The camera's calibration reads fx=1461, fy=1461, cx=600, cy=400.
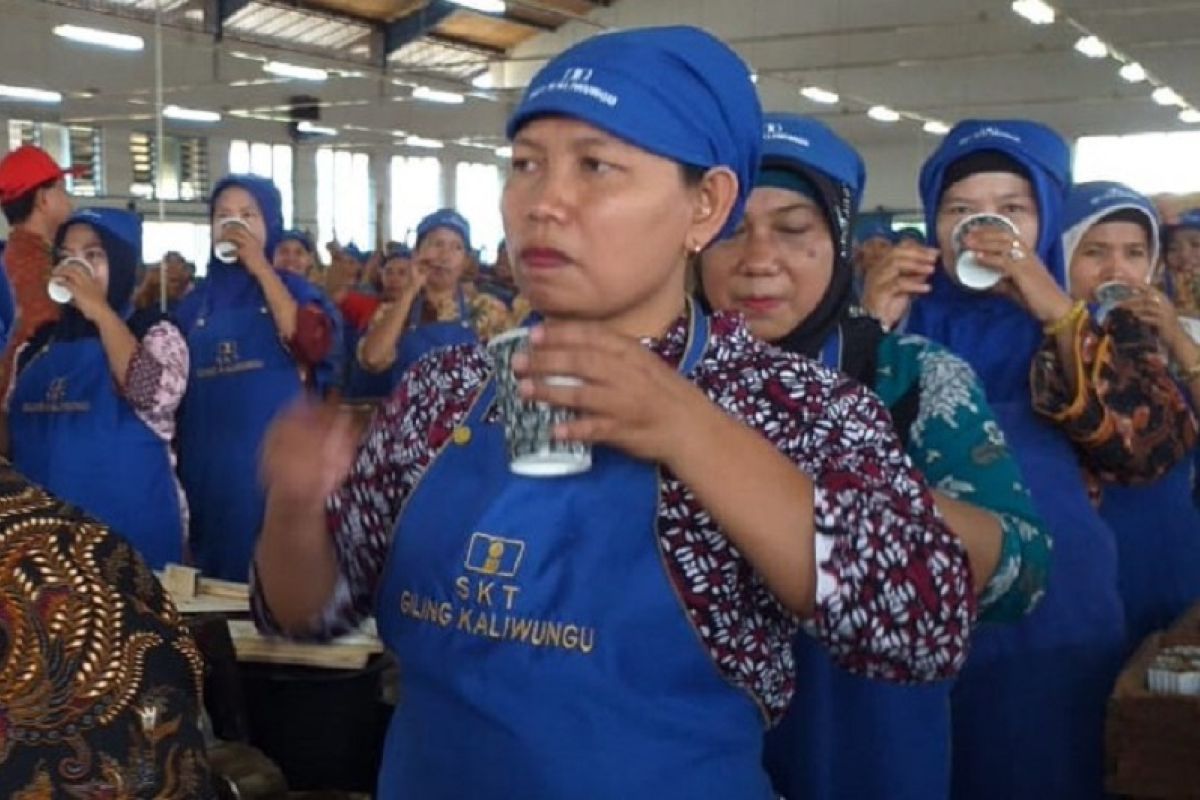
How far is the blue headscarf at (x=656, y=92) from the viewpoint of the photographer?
117 cm

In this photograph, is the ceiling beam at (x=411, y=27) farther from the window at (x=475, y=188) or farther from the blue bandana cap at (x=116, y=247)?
the blue bandana cap at (x=116, y=247)

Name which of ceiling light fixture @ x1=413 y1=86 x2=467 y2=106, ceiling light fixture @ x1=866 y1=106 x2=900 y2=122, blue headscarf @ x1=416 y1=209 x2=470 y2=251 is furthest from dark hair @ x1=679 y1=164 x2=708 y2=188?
ceiling light fixture @ x1=866 y1=106 x2=900 y2=122

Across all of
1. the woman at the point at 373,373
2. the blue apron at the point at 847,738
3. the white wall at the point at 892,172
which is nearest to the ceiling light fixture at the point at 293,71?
the woman at the point at 373,373

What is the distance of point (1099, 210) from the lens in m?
2.78

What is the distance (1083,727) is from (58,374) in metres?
2.56

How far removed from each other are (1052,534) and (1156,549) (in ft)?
2.17

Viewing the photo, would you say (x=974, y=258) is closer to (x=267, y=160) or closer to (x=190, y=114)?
(x=190, y=114)

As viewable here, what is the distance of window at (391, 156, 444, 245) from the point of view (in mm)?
22531

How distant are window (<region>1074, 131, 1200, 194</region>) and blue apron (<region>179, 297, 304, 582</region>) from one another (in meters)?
17.2

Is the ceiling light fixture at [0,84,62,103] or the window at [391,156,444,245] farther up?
the ceiling light fixture at [0,84,62,103]

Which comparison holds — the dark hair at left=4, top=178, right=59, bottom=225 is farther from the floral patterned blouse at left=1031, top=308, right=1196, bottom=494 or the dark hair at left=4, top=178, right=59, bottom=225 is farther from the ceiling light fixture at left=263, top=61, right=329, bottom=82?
the ceiling light fixture at left=263, top=61, right=329, bottom=82

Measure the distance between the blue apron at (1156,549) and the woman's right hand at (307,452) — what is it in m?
1.85

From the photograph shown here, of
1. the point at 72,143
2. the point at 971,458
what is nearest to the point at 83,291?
the point at 971,458

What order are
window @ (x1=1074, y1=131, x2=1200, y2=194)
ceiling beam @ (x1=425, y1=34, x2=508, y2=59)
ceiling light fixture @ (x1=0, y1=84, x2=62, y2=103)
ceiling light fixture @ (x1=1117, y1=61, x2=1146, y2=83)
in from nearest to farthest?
ceiling light fixture @ (x1=0, y1=84, x2=62, y2=103) → ceiling light fixture @ (x1=1117, y1=61, x2=1146, y2=83) → window @ (x1=1074, y1=131, x2=1200, y2=194) → ceiling beam @ (x1=425, y1=34, x2=508, y2=59)
